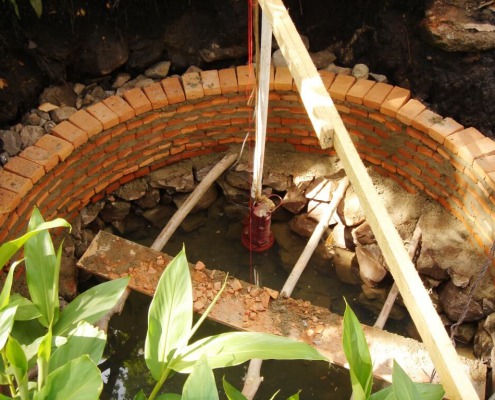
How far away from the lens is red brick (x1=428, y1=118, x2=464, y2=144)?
3.18m

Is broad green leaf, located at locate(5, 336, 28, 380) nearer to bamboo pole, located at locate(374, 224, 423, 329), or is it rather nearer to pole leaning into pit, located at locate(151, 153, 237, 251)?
pole leaning into pit, located at locate(151, 153, 237, 251)

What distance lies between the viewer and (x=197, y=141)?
370 centimetres

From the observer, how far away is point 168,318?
2006 millimetres

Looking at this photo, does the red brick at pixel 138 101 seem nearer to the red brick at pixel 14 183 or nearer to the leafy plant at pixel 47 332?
the red brick at pixel 14 183

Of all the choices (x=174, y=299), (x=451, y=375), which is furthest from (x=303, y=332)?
(x=451, y=375)

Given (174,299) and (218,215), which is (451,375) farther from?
(218,215)

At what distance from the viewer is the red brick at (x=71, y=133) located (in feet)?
10.4

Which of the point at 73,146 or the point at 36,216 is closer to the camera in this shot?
the point at 36,216

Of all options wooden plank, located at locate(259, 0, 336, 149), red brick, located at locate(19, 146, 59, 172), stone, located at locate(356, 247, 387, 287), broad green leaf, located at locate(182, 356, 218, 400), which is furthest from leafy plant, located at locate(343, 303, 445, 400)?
red brick, located at locate(19, 146, 59, 172)

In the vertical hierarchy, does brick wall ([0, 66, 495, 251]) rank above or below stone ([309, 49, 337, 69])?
below

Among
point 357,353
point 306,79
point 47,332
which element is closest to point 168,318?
point 47,332

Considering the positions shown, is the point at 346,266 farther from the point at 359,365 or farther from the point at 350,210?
the point at 359,365

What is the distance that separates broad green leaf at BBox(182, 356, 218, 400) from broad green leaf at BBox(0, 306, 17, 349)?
550 millimetres

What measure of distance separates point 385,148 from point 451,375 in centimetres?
201
